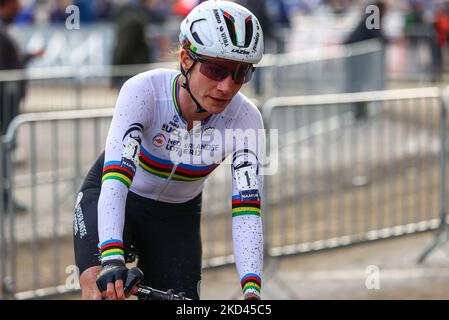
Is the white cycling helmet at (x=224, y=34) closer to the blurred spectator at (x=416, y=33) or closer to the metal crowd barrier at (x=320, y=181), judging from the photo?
the metal crowd barrier at (x=320, y=181)

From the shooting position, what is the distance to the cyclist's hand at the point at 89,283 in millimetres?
4125

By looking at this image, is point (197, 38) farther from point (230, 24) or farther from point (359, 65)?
point (359, 65)

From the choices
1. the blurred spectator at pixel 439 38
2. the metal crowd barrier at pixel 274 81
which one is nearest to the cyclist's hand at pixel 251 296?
the metal crowd barrier at pixel 274 81

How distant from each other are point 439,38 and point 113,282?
60.5 ft

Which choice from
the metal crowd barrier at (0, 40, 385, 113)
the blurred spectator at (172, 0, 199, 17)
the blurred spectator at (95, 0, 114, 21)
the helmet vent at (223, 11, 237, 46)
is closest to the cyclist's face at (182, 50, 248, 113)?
the helmet vent at (223, 11, 237, 46)

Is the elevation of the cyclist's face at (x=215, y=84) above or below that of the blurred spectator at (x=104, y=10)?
below

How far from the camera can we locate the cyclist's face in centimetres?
418

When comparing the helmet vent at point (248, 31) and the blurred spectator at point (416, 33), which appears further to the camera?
the blurred spectator at point (416, 33)

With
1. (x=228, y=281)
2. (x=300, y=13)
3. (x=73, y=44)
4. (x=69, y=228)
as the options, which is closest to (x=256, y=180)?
(x=228, y=281)

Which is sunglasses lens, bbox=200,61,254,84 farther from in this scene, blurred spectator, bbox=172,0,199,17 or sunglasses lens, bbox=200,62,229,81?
blurred spectator, bbox=172,0,199,17

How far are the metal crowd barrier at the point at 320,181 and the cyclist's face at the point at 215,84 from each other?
3749 millimetres

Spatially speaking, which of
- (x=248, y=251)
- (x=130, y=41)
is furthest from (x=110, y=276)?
(x=130, y=41)

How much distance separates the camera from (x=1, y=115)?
1168cm
